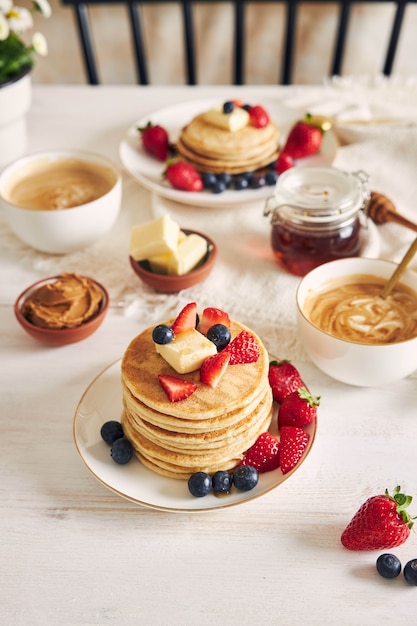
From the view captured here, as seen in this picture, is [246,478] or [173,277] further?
[173,277]

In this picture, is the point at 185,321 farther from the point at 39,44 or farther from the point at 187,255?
the point at 39,44

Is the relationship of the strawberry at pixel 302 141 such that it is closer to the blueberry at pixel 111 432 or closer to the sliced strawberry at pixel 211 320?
the sliced strawberry at pixel 211 320

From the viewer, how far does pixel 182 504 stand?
1028 mm

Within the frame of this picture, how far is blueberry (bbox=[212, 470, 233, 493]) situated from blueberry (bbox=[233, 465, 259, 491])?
12 mm

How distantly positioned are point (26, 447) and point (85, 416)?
0.12 m

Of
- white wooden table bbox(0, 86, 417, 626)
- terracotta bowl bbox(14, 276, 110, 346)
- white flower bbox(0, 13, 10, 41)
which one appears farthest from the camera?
white flower bbox(0, 13, 10, 41)

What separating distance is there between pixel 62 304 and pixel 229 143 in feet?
2.21

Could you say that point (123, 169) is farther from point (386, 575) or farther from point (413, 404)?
point (386, 575)

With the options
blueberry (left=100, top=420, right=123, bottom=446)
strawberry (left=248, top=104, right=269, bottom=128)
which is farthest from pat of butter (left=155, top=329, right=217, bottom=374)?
strawberry (left=248, top=104, right=269, bottom=128)

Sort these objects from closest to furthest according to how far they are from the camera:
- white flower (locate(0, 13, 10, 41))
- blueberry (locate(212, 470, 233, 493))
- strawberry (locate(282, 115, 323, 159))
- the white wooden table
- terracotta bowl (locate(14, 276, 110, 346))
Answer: the white wooden table < blueberry (locate(212, 470, 233, 493)) < terracotta bowl (locate(14, 276, 110, 346)) < white flower (locate(0, 13, 10, 41)) < strawberry (locate(282, 115, 323, 159))

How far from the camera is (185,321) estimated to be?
1122mm

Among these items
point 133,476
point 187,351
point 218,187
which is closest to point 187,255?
point 218,187

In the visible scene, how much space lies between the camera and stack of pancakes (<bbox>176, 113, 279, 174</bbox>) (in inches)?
69.8

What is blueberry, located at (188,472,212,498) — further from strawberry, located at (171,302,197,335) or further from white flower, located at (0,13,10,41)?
white flower, located at (0,13,10,41)
